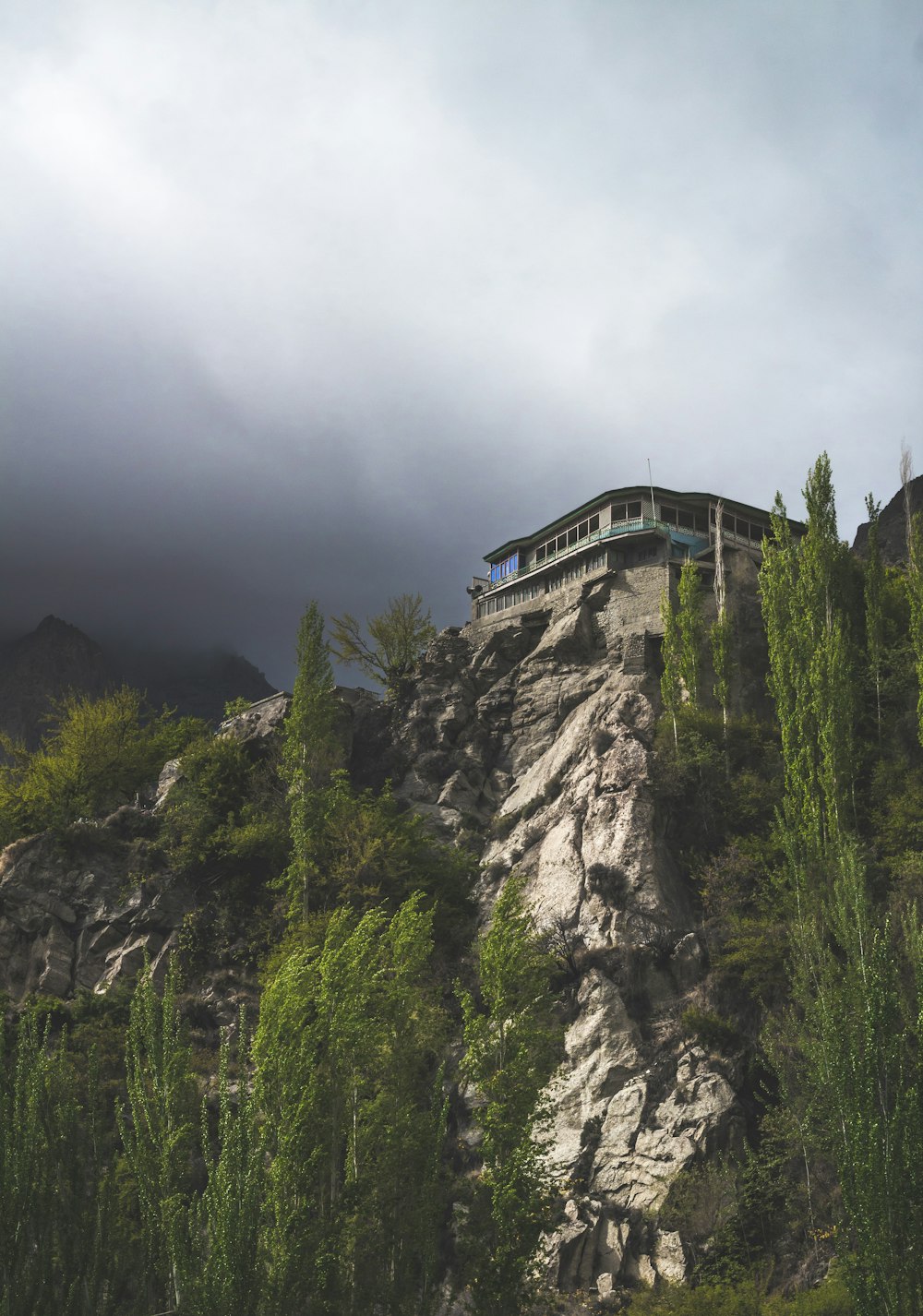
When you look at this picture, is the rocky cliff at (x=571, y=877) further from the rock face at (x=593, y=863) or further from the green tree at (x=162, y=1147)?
the green tree at (x=162, y=1147)

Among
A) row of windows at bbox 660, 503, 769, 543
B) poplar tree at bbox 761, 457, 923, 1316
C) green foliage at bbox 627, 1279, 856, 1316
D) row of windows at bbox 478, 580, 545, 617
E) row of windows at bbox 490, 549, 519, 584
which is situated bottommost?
green foliage at bbox 627, 1279, 856, 1316

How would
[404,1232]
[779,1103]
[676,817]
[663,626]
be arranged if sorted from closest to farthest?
[404,1232] < [779,1103] < [676,817] < [663,626]

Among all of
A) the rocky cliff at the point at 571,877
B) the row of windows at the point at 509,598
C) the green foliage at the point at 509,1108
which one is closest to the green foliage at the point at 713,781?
the rocky cliff at the point at 571,877

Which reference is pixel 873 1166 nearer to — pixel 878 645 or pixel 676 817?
pixel 676 817

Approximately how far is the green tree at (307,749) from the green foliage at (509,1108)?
11.6m

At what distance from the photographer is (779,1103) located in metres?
29.6

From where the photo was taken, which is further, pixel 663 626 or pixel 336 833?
pixel 663 626

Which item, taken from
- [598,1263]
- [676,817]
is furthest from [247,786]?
[598,1263]

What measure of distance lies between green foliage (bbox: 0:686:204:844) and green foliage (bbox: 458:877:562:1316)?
73.1 ft

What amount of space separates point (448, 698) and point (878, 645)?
60.7 ft

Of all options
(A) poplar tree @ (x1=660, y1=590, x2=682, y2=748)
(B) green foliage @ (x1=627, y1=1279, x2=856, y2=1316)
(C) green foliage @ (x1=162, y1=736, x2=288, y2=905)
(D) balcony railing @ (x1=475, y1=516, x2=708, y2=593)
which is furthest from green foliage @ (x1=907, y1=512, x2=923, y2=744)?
(C) green foliage @ (x1=162, y1=736, x2=288, y2=905)

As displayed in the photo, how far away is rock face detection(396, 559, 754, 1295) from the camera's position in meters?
28.3

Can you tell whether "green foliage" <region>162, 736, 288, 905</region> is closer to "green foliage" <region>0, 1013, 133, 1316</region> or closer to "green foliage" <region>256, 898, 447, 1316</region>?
"green foliage" <region>256, 898, 447, 1316</region>

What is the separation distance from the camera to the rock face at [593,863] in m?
28.3
